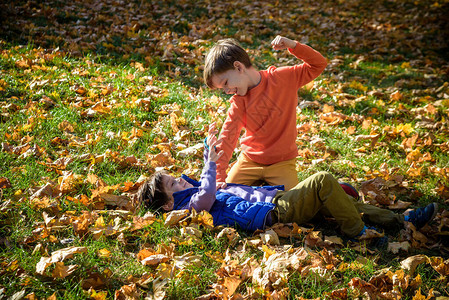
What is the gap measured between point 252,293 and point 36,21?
20.6ft

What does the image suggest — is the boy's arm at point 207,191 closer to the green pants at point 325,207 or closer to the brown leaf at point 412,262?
the green pants at point 325,207

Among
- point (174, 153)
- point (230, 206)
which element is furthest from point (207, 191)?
point (174, 153)

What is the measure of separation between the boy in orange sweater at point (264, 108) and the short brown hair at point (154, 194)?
46 cm

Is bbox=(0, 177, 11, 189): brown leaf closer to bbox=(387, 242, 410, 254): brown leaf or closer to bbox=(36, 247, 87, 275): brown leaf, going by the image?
bbox=(36, 247, 87, 275): brown leaf

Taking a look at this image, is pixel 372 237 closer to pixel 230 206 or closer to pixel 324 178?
pixel 324 178

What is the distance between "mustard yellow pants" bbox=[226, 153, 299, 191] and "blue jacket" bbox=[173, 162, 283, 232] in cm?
23

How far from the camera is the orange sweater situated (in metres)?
2.85

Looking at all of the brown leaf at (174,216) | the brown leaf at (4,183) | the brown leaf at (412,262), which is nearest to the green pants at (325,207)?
the brown leaf at (412,262)

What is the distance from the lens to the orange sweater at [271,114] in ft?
9.36

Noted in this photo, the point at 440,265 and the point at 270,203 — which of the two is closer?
the point at 440,265

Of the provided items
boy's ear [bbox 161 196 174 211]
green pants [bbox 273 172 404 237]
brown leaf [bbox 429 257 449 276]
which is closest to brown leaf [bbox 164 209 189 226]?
boy's ear [bbox 161 196 174 211]

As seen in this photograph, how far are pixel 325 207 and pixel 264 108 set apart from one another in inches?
36.1

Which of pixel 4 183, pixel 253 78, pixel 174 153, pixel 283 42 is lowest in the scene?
pixel 174 153

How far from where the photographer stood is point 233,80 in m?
2.72
